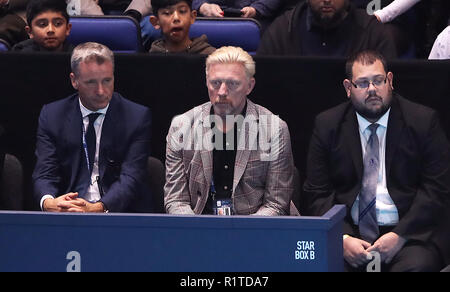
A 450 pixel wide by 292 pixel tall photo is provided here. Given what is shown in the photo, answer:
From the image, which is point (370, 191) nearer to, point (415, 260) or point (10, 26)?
Result: point (415, 260)

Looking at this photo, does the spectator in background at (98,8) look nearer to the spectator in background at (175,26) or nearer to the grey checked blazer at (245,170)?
the spectator in background at (175,26)

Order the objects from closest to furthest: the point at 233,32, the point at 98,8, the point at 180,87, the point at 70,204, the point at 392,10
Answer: the point at 70,204 < the point at 180,87 < the point at 233,32 < the point at 392,10 < the point at 98,8

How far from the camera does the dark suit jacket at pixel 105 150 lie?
4570mm

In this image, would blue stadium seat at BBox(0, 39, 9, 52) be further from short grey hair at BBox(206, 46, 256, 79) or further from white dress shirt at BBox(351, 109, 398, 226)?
white dress shirt at BBox(351, 109, 398, 226)

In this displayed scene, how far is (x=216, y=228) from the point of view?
9.61 feet

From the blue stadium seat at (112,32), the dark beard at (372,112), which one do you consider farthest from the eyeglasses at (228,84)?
the blue stadium seat at (112,32)

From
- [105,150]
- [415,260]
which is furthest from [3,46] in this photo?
[415,260]

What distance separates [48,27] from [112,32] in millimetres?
361

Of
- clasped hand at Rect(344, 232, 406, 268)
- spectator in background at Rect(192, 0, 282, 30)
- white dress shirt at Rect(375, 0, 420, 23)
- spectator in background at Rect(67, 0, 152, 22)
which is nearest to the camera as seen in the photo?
clasped hand at Rect(344, 232, 406, 268)

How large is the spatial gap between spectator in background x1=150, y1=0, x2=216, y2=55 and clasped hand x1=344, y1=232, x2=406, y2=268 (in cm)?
168

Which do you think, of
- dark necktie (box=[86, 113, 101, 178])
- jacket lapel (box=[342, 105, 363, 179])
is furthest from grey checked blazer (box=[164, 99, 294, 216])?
dark necktie (box=[86, 113, 101, 178])

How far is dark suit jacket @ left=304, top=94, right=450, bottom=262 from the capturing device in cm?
429

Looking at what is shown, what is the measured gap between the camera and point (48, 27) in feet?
17.8
